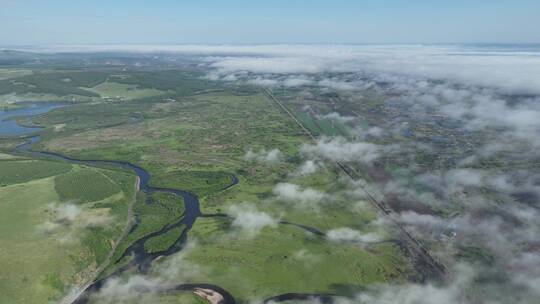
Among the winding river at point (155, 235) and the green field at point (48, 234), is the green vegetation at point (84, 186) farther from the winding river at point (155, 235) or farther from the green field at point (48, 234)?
the winding river at point (155, 235)

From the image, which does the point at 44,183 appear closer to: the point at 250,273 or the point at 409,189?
the point at 250,273

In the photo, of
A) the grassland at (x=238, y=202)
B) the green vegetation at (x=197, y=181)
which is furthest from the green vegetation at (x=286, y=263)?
the green vegetation at (x=197, y=181)

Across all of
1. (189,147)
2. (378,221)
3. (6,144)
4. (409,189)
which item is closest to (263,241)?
(378,221)

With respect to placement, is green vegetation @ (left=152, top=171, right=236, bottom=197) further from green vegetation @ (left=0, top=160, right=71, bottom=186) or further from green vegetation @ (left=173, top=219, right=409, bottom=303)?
green vegetation @ (left=0, top=160, right=71, bottom=186)

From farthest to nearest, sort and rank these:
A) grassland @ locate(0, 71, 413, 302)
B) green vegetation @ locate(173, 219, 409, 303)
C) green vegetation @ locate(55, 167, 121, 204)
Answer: green vegetation @ locate(55, 167, 121, 204), grassland @ locate(0, 71, 413, 302), green vegetation @ locate(173, 219, 409, 303)

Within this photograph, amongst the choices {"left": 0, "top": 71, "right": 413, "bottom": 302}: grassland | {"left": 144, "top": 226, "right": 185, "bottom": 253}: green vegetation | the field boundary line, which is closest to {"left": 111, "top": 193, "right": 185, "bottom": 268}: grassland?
{"left": 144, "top": 226, "right": 185, "bottom": 253}: green vegetation

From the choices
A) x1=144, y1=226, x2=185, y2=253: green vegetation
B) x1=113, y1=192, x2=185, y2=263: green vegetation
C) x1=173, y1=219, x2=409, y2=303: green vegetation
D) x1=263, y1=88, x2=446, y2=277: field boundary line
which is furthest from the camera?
x1=113, y1=192, x2=185, y2=263: green vegetation
